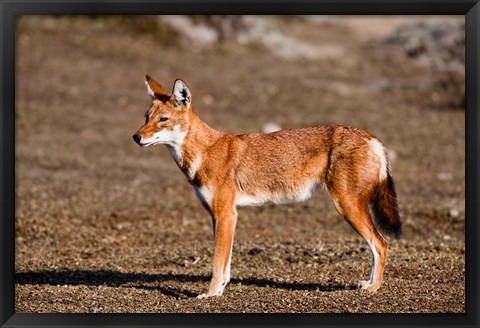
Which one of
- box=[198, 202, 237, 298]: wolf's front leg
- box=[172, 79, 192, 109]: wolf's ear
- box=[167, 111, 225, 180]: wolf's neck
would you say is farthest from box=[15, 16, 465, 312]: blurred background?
box=[172, 79, 192, 109]: wolf's ear

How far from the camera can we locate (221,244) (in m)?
8.73

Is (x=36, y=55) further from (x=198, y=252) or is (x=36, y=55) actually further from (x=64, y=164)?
(x=198, y=252)

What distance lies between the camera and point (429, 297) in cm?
840

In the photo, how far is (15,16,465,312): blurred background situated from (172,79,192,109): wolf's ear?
197cm

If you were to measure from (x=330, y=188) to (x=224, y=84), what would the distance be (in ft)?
53.9

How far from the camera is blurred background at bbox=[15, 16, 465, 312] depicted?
930cm

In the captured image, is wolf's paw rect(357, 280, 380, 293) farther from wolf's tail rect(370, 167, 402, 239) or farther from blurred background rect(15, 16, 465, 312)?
wolf's tail rect(370, 167, 402, 239)

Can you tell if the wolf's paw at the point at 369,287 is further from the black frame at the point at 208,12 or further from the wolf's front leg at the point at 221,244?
the black frame at the point at 208,12

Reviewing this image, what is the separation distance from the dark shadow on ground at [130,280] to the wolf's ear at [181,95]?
196 centimetres

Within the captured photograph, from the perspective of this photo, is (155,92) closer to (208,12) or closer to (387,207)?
(208,12)

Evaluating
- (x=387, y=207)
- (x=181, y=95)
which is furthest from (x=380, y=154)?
(x=181, y=95)

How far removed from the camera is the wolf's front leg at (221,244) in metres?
8.67

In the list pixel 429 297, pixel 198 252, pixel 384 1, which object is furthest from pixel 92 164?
pixel 384 1

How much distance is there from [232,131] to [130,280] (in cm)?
1072
